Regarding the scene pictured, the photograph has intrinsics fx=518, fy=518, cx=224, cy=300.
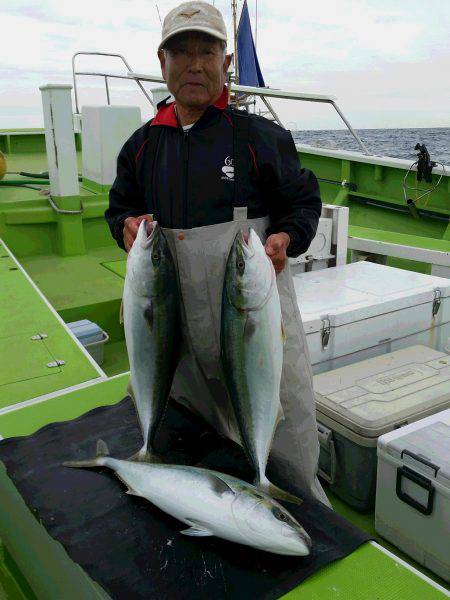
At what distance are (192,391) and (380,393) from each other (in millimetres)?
1134

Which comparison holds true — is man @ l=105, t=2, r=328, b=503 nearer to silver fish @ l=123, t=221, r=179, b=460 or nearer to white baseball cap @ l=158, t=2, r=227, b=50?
white baseball cap @ l=158, t=2, r=227, b=50

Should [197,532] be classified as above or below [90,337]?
above

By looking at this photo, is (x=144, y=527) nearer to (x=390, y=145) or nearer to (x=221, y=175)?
(x=221, y=175)

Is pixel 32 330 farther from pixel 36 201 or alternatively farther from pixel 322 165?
pixel 322 165

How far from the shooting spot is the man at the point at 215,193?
1.92 m

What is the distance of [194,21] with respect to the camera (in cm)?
180

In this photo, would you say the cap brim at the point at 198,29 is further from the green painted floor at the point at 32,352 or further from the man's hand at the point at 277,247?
the green painted floor at the point at 32,352

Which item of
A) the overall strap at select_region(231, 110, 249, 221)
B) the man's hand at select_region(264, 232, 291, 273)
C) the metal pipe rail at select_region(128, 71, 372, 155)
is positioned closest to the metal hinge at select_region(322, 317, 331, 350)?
the man's hand at select_region(264, 232, 291, 273)

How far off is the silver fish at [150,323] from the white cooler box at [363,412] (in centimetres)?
111

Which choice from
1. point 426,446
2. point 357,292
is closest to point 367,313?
point 357,292

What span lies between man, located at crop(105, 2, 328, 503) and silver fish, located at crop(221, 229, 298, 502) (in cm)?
19

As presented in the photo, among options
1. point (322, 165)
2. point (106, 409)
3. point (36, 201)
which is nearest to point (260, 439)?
point (106, 409)

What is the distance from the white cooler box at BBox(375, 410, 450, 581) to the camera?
220 centimetres

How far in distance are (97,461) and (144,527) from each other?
0.41m
